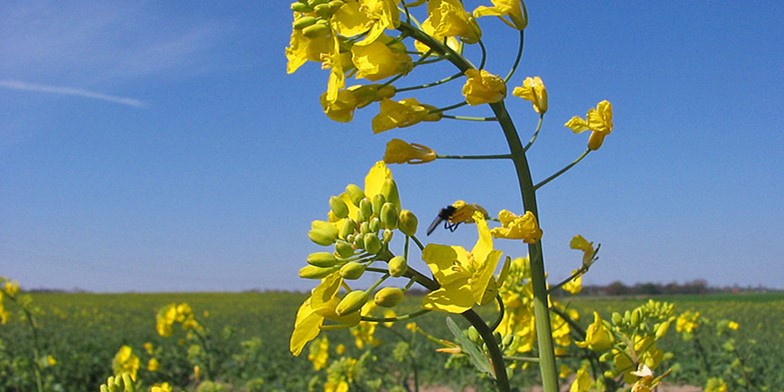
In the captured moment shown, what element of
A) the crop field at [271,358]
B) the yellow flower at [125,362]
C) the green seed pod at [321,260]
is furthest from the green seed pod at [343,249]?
the yellow flower at [125,362]

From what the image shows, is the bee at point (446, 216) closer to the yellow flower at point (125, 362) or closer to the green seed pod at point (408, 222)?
the green seed pod at point (408, 222)

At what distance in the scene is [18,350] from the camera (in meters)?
14.3

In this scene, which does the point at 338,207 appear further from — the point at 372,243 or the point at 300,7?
the point at 300,7

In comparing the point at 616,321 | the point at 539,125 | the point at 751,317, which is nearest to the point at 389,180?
the point at 539,125

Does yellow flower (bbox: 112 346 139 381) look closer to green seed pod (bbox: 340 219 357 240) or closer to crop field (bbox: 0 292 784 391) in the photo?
crop field (bbox: 0 292 784 391)

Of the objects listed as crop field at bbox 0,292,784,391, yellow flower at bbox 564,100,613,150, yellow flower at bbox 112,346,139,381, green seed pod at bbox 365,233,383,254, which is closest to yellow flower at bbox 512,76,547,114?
yellow flower at bbox 564,100,613,150

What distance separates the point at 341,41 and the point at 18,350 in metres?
15.7

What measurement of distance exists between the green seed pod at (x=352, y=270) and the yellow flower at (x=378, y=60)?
378mm

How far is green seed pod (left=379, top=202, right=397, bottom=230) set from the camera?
3.63 feet

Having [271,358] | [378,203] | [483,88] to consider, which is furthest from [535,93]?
[271,358]

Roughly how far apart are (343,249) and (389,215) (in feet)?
0.32

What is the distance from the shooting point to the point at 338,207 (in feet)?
3.96

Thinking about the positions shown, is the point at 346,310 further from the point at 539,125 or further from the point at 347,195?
the point at 539,125

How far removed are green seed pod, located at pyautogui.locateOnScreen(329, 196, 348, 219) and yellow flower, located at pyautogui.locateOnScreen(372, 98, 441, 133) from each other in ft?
0.65
